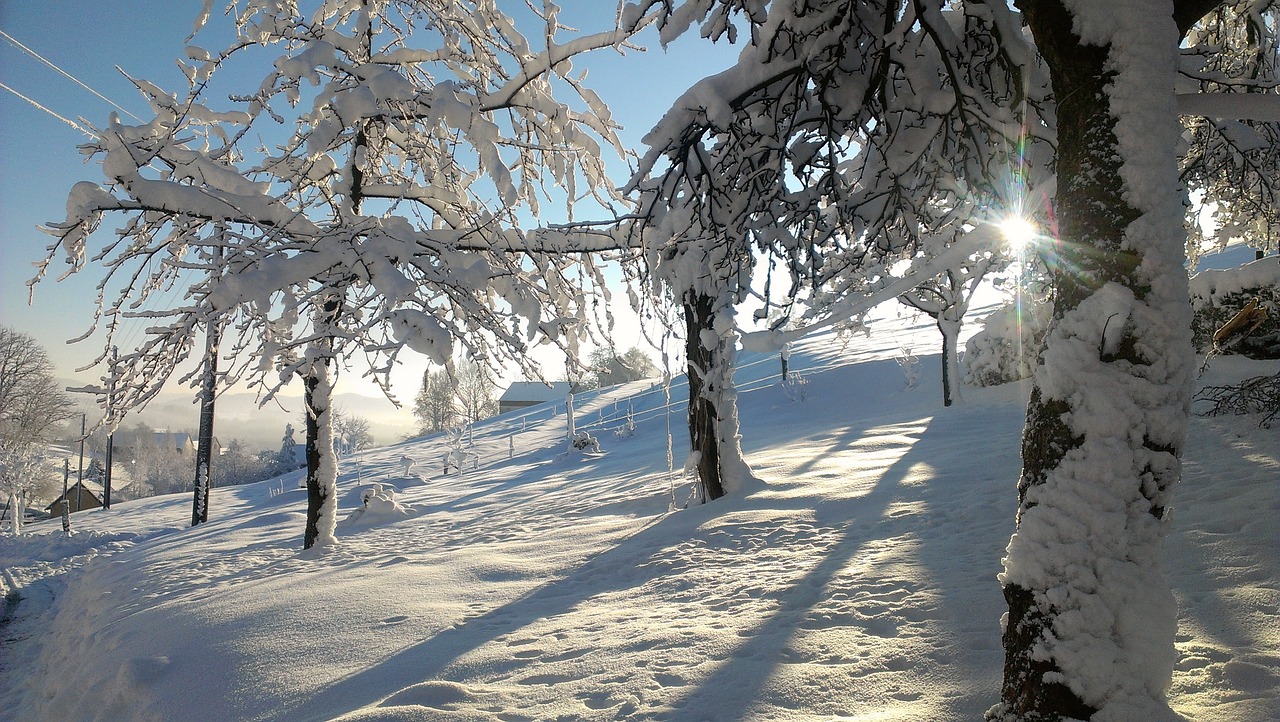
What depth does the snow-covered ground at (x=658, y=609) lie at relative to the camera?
2.63 m

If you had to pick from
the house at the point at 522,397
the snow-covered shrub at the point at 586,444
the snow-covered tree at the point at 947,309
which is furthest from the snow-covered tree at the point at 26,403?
the snow-covered tree at the point at 947,309

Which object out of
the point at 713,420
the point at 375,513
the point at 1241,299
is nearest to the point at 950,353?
the point at 1241,299

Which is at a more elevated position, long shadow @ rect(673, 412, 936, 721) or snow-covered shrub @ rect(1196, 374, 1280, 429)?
snow-covered shrub @ rect(1196, 374, 1280, 429)

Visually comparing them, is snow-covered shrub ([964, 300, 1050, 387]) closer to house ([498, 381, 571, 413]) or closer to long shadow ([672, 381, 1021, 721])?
long shadow ([672, 381, 1021, 721])

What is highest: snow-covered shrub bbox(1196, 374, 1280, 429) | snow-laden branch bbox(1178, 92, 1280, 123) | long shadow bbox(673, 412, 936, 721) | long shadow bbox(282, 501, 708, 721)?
snow-laden branch bbox(1178, 92, 1280, 123)

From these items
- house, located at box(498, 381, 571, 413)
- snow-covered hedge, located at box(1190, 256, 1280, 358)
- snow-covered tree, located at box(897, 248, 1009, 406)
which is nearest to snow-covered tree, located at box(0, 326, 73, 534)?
house, located at box(498, 381, 571, 413)

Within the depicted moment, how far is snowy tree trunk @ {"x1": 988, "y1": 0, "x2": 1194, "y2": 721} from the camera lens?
72.4 inches

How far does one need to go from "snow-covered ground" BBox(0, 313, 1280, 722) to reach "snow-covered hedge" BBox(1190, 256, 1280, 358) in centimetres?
44

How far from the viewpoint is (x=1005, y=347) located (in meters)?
15.6

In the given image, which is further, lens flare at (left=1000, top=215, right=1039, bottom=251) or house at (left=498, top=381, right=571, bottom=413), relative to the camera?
house at (left=498, top=381, right=571, bottom=413)

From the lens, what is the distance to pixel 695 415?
7.57 metres

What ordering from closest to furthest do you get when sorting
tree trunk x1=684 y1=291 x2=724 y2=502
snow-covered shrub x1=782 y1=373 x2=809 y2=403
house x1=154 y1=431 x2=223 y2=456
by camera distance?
tree trunk x1=684 y1=291 x2=724 y2=502 → snow-covered shrub x1=782 y1=373 x2=809 y2=403 → house x1=154 y1=431 x2=223 y2=456

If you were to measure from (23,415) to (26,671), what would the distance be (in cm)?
3523

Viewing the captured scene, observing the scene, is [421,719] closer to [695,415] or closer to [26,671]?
[695,415]
